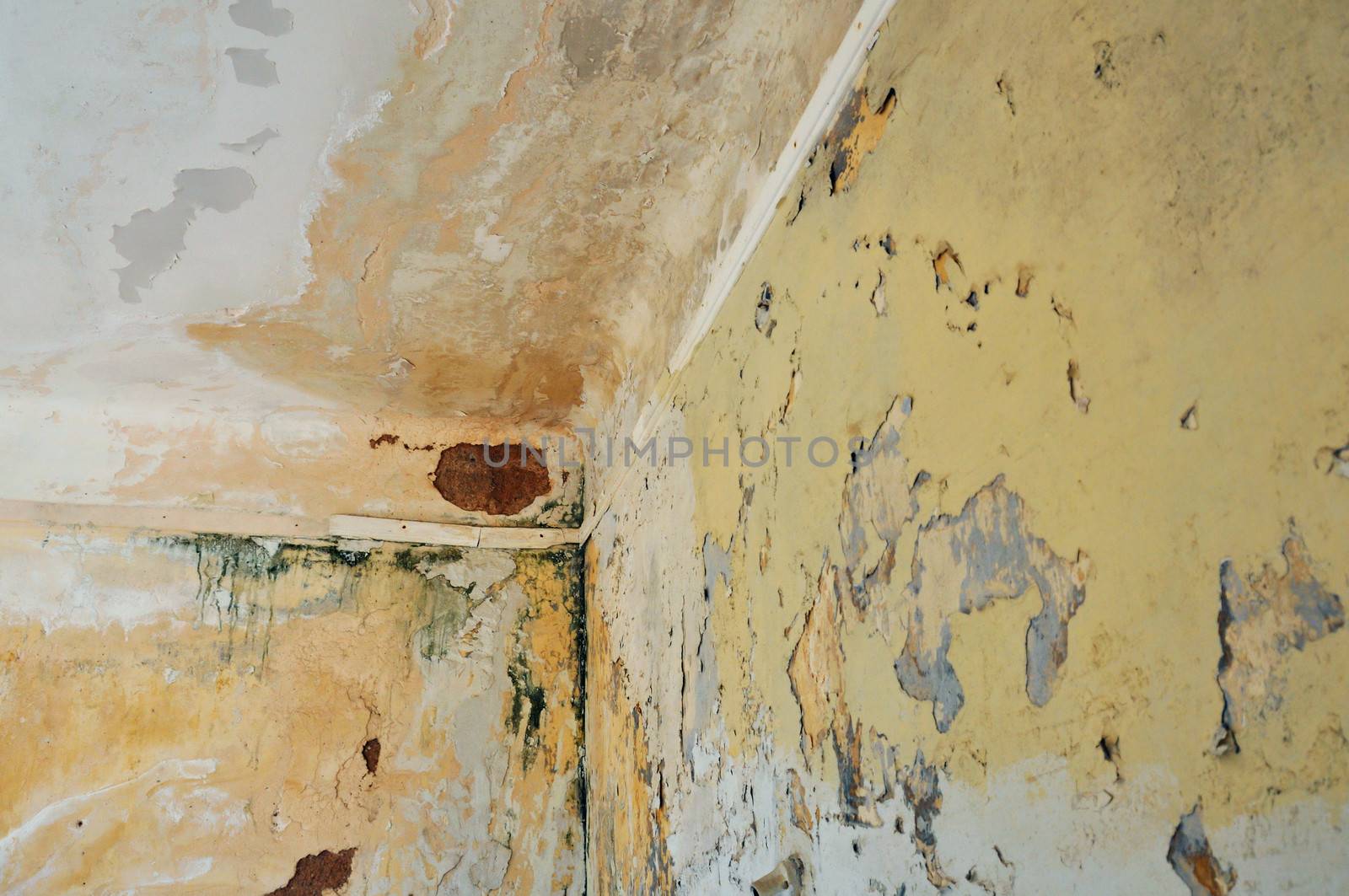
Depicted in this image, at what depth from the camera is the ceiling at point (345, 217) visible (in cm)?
183

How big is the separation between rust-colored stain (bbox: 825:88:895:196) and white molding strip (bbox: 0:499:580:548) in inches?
87.9

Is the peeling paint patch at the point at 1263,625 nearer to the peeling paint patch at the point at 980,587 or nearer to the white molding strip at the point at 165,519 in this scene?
the peeling paint patch at the point at 980,587

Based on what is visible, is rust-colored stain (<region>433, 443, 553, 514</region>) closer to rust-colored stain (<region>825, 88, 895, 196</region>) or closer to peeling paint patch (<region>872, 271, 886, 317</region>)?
rust-colored stain (<region>825, 88, 895, 196</region>)

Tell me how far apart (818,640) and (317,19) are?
1.55m

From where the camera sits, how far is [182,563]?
303cm

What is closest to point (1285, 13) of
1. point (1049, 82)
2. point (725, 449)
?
point (1049, 82)

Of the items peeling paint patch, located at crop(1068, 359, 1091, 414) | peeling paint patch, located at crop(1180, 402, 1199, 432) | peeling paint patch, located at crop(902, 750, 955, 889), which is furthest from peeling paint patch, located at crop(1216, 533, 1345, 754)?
peeling paint patch, located at crop(902, 750, 955, 889)

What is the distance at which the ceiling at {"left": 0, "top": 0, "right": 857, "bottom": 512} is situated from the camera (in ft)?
6.01

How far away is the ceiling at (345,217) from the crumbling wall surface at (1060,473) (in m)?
0.53

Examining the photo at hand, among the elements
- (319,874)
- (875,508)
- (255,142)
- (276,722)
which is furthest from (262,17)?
(319,874)

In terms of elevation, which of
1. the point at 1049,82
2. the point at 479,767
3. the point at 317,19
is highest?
the point at 317,19

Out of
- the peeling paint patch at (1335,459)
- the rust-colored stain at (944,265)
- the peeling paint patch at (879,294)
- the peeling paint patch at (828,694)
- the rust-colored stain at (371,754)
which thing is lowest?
the rust-colored stain at (371,754)

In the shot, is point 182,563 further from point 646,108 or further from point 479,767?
point 646,108

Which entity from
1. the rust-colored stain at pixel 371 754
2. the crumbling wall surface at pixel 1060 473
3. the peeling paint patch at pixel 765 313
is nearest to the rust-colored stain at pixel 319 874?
the rust-colored stain at pixel 371 754
